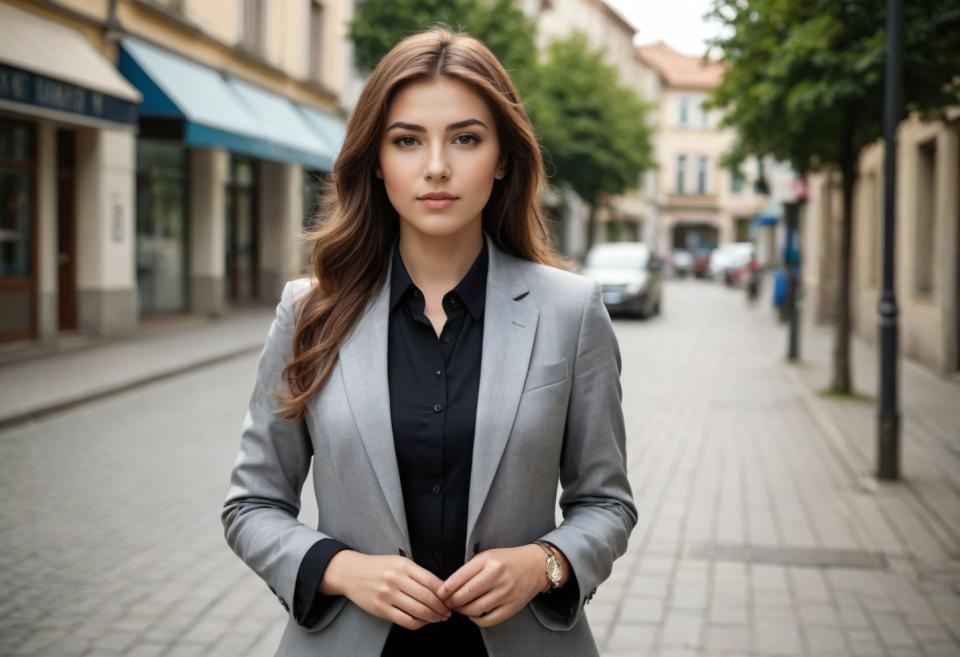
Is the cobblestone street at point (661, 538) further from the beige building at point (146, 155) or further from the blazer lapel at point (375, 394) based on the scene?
the beige building at point (146, 155)

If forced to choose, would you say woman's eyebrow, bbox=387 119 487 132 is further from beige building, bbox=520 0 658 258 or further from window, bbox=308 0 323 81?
beige building, bbox=520 0 658 258

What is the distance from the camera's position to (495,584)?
179 cm

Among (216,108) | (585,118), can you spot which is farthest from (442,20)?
(585,118)

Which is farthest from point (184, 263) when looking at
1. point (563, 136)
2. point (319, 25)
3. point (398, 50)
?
point (563, 136)

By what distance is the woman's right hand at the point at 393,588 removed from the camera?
1.77m

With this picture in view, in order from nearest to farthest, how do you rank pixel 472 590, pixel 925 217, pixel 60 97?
pixel 472 590 < pixel 60 97 < pixel 925 217

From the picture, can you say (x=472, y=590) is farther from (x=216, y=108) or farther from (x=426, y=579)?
(x=216, y=108)

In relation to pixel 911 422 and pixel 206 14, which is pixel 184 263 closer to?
pixel 206 14

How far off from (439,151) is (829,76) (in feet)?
28.0

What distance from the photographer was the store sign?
12.1m

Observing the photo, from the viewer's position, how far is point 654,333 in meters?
21.3

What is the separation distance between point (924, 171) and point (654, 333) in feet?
21.7

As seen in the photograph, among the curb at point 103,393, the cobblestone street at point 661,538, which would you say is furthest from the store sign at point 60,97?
the cobblestone street at point 661,538

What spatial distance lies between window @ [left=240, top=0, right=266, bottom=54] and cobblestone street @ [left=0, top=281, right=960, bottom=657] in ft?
40.1
